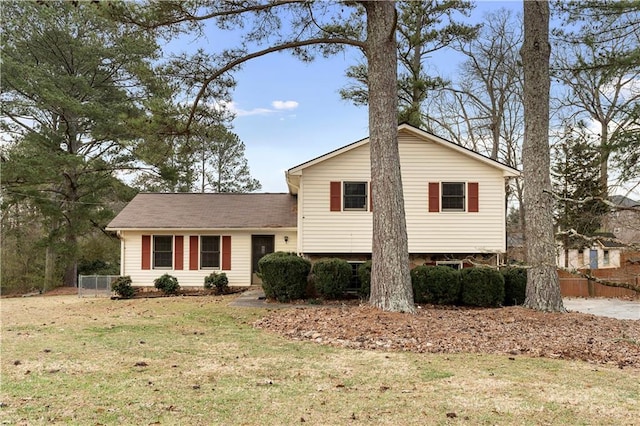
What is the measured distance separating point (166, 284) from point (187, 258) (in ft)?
4.93

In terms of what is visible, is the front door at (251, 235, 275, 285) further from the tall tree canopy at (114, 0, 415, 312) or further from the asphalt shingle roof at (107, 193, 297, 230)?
the tall tree canopy at (114, 0, 415, 312)

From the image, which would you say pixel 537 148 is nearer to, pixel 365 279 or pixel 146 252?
pixel 365 279

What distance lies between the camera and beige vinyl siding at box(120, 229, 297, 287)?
17.5 m

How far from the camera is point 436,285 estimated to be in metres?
12.6

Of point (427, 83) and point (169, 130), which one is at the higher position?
point (427, 83)

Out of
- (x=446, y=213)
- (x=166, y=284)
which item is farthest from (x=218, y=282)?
(x=446, y=213)

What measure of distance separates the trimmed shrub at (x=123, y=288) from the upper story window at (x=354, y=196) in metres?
7.87

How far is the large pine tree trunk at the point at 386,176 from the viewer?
979cm

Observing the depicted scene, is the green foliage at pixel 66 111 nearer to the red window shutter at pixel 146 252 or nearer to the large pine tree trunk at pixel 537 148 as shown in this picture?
the red window shutter at pixel 146 252

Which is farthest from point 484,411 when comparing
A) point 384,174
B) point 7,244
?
point 7,244

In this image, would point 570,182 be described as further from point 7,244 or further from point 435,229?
point 7,244

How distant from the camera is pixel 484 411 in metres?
4.26

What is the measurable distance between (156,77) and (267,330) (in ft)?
23.4

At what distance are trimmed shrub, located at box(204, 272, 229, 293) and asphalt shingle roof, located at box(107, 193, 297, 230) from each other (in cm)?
189
